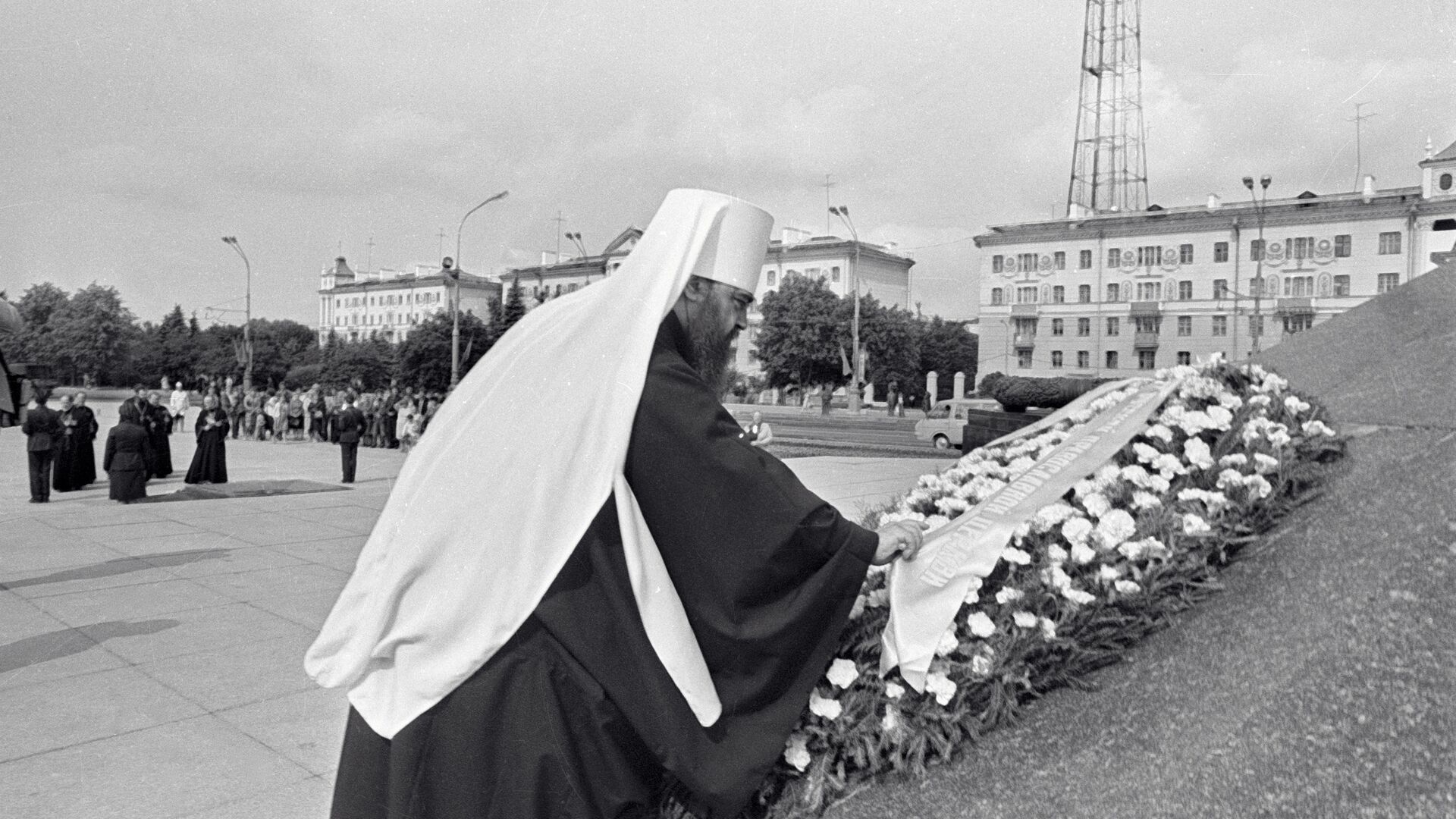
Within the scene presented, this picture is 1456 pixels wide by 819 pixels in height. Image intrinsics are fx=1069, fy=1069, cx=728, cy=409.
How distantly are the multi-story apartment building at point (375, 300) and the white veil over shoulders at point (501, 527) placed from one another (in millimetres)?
93434

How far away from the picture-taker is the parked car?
1102 inches

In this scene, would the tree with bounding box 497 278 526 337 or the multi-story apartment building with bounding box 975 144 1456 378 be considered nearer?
the tree with bounding box 497 278 526 337

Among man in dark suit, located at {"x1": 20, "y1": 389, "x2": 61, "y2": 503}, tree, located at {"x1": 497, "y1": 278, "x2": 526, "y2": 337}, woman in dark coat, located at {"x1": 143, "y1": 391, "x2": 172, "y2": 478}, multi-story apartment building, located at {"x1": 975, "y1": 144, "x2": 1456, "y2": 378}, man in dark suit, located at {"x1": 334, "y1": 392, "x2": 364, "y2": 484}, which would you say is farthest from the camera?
multi-story apartment building, located at {"x1": 975, "y1": 144, "x2": 1456, "y2": 378}

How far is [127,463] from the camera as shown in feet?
44.1

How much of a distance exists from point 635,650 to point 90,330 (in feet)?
256

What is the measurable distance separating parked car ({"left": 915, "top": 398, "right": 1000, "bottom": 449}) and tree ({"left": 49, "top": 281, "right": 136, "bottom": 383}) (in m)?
59.5

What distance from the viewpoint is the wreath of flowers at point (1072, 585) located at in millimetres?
2467

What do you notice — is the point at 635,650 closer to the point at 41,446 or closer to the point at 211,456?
the point at 41,446

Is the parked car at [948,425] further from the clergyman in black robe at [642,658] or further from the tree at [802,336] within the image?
the tree at [802,336]

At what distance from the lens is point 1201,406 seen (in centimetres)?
391

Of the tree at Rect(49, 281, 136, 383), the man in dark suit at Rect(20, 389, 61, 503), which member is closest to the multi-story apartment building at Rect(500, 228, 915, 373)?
the tree at Rect(49, 281, 136, 383)

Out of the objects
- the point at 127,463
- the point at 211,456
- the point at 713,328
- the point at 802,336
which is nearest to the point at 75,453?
the point at 211,456

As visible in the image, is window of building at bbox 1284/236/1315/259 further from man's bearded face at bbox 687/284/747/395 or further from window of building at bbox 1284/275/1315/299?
man's bearded face at bbox 687/284/747/395

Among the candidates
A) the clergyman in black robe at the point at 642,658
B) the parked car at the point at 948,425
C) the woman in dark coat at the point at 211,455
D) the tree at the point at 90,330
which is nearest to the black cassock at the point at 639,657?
the clergyman in black robe at the point at 642,658
